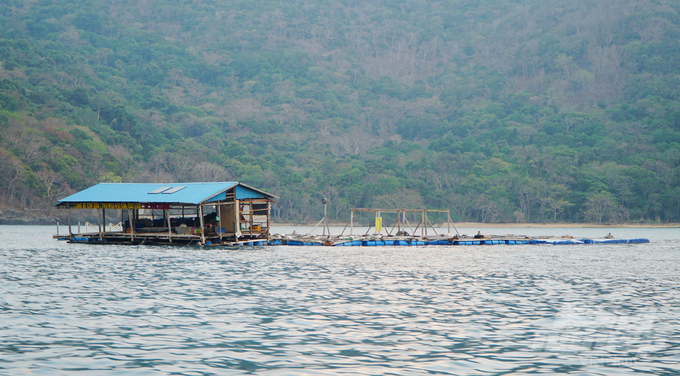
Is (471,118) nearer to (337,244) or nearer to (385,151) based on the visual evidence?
(385,151)

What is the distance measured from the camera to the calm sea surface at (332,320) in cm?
1071

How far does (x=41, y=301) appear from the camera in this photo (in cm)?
1689

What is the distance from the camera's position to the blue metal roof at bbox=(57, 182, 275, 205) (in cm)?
3772

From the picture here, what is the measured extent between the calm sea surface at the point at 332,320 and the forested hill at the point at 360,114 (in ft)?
232

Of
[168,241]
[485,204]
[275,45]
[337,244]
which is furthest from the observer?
[275,45]

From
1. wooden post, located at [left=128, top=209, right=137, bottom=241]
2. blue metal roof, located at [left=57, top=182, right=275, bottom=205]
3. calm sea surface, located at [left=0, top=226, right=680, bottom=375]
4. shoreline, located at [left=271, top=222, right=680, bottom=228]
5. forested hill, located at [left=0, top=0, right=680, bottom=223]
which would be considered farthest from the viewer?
forested hill, located at [left=0, top=0, right=680, bottom=223]

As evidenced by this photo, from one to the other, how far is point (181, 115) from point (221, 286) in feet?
397

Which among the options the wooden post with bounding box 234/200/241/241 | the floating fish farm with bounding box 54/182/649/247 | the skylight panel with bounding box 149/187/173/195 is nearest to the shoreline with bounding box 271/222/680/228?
the floating fish farm with bounding box 54/182/649/247

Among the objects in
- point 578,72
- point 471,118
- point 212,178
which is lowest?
point 212,178

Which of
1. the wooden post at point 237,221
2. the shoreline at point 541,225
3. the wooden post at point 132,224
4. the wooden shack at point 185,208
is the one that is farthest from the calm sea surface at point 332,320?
the shoreline at point 541,225

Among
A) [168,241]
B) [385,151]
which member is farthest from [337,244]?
[385,151]

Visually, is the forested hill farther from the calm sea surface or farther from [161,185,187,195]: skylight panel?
the calm sea surface

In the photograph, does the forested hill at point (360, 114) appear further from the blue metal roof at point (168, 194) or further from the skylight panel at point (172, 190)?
the skylight panel at point (172, 190)

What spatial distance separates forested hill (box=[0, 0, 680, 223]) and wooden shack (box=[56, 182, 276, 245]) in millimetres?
48257
